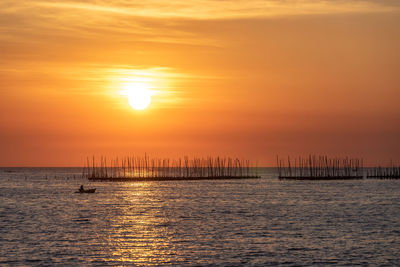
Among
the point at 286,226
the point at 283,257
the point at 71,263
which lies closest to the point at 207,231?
the point at 286,226

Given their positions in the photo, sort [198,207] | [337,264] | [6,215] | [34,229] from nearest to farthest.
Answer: [337,264], [34,229], [6,215], [198,207]

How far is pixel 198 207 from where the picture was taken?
8862 cm

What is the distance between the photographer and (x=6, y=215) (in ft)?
252

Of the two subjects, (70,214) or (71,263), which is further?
(70,214)

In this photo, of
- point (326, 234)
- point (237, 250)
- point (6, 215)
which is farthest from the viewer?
point (6, 215)

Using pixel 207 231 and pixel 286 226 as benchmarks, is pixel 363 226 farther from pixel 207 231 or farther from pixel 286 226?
pixel 207 231

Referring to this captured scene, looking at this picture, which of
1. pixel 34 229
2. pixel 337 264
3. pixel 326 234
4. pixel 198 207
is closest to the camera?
pixel 337 264

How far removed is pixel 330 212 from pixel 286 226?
19.0 m

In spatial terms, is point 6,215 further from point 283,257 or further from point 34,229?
point 283,257

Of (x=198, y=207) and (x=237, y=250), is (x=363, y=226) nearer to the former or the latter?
(x=237, y=250)

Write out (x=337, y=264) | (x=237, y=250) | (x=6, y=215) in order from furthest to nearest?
(x=6, y=215) < (x=237, y=250) < (x=337, y=264)

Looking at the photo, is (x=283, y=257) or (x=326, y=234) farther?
(x=326, y=234)

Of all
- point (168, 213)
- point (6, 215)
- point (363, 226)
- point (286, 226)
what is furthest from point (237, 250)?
point (6, 215)

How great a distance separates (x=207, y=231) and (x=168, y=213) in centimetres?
2142
